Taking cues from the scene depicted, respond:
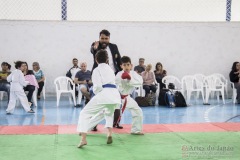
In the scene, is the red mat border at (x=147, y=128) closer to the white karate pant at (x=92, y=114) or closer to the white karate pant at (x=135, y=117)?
the white karate pant at (x=135, y=117)

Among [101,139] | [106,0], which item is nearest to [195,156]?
[101,139]

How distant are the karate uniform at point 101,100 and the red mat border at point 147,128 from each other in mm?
928

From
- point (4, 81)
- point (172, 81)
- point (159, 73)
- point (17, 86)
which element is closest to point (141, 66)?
point (159, 73)

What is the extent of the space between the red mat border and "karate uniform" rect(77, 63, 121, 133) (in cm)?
93

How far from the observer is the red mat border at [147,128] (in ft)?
19.5

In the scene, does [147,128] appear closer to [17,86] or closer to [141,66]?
[17,86]

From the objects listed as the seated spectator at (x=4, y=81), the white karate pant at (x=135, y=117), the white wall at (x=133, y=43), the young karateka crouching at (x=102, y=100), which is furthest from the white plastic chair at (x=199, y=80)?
the young karateka crouching at (x=102, y=100)

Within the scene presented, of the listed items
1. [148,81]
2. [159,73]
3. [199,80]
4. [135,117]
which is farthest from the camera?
[199,80]

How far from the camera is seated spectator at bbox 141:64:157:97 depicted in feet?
34.9

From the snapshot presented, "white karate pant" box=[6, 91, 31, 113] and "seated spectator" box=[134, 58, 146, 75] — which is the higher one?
"seated spectator" box=[134, 58, 146, 75]

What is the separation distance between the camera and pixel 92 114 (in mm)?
4957

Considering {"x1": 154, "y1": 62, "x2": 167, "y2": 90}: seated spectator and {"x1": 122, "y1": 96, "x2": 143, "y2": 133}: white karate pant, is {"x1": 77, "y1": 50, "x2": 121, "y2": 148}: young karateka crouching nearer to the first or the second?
{"x1": 122, "y1": 96, "x2": 143, "y2": 133}: white karate pant

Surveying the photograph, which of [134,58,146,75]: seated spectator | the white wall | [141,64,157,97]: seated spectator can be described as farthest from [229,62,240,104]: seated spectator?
[134,58,146,75]: seated spectator

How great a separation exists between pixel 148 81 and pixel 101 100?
235 inches
